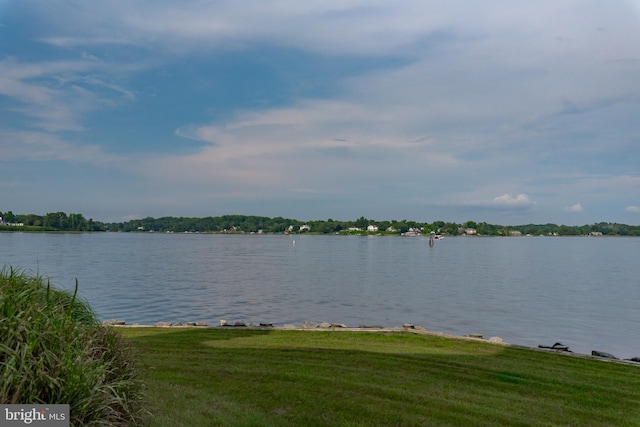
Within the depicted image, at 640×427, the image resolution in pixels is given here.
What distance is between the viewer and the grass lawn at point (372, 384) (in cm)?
688

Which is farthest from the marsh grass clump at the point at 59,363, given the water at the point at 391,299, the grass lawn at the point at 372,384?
the water at the point at 391,299

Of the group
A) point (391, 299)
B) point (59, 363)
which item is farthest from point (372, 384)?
point (391, 299)

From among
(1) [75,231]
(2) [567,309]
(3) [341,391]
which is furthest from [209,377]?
(1) [75,231]

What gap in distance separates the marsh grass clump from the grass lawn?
82 cm

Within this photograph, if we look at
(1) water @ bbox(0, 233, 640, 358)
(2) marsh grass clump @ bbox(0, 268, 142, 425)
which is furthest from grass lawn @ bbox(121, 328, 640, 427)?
(1) water @ bbox(0, 233, 640, 358)

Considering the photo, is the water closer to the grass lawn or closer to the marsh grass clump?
the grass lawn

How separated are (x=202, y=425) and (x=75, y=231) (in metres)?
214

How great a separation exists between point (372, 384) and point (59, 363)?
17.9 ft

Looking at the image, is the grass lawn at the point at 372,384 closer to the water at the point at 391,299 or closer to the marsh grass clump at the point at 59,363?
the marsh grass clump at the point at 59,363

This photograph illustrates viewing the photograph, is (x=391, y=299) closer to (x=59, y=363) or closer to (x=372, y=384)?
(x=372, y=384)

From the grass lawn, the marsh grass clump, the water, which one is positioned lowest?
the water

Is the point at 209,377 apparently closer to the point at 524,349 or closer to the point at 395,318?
the point at 524,349

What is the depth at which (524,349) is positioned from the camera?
12898mm

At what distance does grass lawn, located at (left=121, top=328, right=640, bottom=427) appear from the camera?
22.6ft
